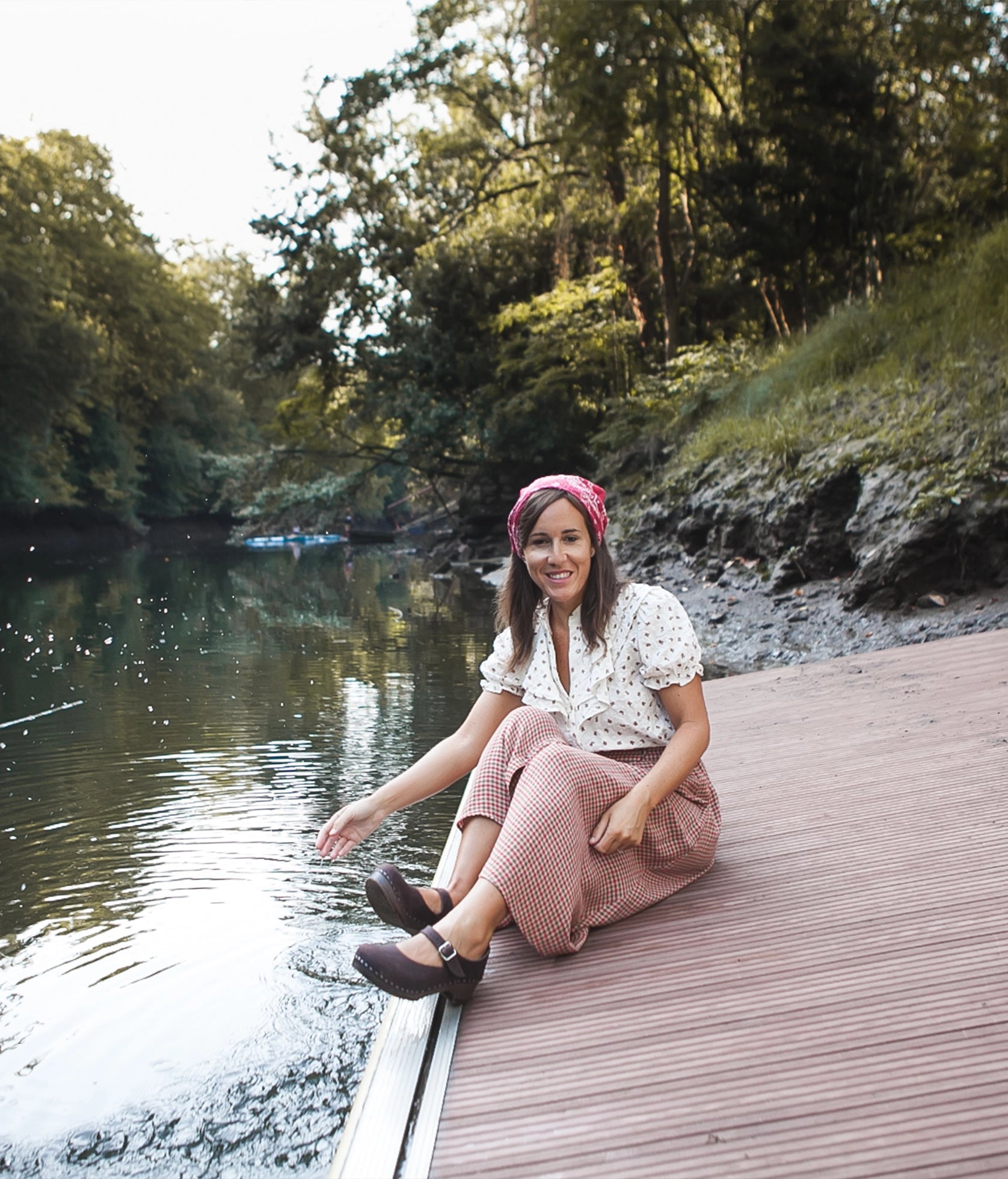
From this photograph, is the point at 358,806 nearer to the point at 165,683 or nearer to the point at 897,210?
the point at 165,683

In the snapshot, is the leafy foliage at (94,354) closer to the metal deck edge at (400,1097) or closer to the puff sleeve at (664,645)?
the puff sleeve at (664,645)

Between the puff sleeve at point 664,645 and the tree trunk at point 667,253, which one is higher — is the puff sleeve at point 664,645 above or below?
below

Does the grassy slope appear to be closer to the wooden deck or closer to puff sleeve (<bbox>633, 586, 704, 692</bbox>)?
A: the wooden deck

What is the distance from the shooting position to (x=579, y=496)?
112 inches

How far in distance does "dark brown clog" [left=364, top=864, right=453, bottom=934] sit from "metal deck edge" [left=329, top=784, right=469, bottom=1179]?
174 mm

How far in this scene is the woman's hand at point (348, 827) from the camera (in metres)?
2.76

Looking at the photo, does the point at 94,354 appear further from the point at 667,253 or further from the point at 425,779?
the point at 425,779

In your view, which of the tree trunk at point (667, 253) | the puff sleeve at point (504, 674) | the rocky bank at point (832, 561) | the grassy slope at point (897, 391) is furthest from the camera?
the tree trunk at point (667, 253)

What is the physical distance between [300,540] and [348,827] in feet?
134

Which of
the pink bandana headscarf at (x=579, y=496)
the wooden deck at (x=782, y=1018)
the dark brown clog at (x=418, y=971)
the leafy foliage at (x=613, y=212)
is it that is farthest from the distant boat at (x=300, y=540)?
the dark brown clog at (x=418, y=971)

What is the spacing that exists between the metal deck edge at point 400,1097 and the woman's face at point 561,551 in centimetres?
105

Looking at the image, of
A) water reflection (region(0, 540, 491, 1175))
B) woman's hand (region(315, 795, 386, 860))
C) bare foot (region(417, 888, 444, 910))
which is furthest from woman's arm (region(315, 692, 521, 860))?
water reflection (region(0, 540, 491, 1175))

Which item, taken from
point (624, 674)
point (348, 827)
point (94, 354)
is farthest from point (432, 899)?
point (94, 354)

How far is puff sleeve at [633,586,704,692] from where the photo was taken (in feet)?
9.14
